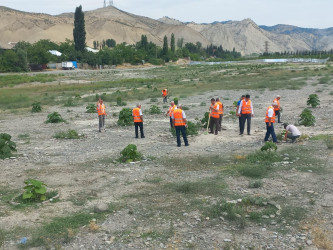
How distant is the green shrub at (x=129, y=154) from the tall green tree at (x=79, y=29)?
344 feet

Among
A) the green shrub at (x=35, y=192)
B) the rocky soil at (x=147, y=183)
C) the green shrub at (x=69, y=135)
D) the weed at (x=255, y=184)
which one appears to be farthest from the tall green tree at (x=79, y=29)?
the weed at (x=255, y=184)

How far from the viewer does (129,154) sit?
1314 centimetres

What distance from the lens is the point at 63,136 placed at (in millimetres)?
18062

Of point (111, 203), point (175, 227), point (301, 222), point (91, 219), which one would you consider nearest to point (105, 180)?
point (111, 203)

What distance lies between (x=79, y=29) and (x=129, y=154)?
4288 inches

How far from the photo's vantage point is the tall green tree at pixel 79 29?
112m

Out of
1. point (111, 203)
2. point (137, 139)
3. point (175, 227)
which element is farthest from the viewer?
point (137, 139)

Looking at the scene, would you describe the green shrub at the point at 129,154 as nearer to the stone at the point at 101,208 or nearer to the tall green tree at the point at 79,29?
the stone at the point at 101,208

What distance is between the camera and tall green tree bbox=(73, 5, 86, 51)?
112000mm

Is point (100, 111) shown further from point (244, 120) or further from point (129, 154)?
point (244, 120)

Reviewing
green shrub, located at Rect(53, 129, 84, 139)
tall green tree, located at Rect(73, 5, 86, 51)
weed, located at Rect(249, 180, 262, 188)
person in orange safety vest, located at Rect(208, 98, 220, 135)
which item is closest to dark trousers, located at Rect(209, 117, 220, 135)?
person in orange safety vest, located at Rect(208, 98, 220, 135)

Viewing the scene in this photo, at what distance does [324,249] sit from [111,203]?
4.72 m

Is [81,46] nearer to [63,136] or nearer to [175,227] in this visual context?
[63,136]

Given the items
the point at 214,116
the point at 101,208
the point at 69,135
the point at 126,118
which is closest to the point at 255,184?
the point at 101,208
